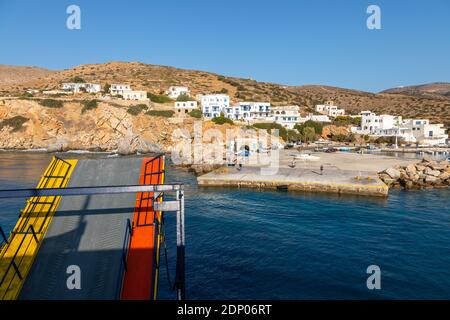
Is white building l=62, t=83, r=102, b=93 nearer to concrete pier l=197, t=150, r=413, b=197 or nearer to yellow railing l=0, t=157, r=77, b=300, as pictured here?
concrete pier l=197, t=150, r=413, b=197

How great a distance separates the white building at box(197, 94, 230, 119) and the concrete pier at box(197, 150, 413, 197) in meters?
43.2

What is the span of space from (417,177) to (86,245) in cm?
3977

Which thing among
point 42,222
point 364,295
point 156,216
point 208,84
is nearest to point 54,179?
point 42,222

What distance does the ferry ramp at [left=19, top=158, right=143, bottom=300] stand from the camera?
29.0 feet

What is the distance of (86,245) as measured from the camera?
10227 millimetres

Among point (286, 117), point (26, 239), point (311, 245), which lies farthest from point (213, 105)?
point (26, 239)

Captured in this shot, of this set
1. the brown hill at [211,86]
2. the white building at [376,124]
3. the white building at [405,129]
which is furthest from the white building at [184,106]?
the white building at [376,124]

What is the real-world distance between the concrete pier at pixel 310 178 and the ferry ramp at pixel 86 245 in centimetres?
2417

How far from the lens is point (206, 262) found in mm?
17078

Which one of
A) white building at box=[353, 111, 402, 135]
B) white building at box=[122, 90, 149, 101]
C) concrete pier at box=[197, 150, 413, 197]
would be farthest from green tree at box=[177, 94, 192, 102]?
white building at box=[353, 111, 402, 135]

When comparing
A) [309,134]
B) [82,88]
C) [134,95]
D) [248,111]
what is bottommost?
[309,134]

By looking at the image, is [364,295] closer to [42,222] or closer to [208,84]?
[42,222]

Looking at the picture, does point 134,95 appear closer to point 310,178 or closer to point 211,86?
point 211,86

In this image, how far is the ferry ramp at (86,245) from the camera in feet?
29.0
